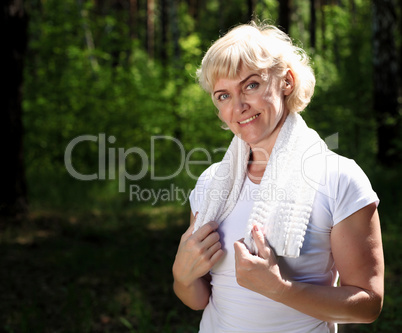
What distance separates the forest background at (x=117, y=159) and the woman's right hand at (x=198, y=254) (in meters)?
2.08

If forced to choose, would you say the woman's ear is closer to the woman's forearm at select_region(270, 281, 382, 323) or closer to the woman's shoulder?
the woman's shoulder

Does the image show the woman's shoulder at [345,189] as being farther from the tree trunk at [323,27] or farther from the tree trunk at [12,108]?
the tree trunk at [323,27]

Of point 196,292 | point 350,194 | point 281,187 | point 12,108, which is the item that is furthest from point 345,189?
point 12,108

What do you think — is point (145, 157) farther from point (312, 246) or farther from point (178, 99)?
point (312, 246)

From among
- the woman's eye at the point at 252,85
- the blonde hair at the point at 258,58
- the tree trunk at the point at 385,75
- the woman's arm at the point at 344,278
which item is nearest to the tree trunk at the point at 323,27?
the tree trunk at the point at 385,75

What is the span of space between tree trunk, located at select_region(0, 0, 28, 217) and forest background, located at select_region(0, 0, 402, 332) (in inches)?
0.7

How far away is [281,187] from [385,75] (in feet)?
24.2

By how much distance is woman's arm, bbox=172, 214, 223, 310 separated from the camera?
5.24ft

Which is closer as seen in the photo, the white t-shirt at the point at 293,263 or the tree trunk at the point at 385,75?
the white t-shirt at the point at 293,263

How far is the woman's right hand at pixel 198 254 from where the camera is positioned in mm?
1597

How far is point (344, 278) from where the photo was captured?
4.70 feet

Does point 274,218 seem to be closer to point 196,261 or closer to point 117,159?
point 196,261

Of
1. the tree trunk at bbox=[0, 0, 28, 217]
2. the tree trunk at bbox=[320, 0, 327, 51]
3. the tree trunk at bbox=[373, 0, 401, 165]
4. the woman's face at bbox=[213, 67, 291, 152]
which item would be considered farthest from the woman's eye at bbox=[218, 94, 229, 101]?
the tree trunk at bbox=[320, 0, 327, 51]

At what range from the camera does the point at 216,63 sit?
161 cm
